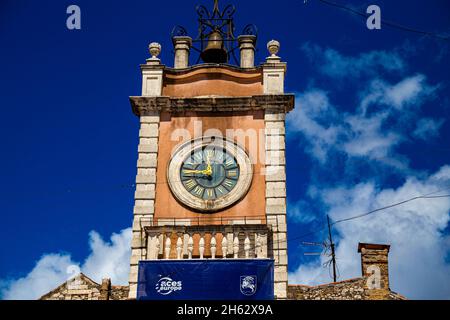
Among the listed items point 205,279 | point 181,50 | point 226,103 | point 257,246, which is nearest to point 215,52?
point 181,50

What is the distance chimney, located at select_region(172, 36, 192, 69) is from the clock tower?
0.58 feet

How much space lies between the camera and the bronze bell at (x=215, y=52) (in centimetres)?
2444

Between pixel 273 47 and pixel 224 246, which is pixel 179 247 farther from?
pixel 273 47

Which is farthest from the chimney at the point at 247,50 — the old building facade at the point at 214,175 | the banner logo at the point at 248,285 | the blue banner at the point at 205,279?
the banner logo at the point at 248,285

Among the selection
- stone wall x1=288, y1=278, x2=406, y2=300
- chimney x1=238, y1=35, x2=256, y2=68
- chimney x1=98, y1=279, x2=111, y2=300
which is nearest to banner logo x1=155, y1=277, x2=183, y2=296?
chimney x1=98, y1=279, x2=111, y2=300

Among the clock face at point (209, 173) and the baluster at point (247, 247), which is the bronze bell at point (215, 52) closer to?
the clock face at point (209, 173)

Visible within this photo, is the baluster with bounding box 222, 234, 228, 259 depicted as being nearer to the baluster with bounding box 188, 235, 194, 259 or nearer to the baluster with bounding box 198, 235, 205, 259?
the baluster with bounding box 198, 235, 205, 259

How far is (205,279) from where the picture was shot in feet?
62.5

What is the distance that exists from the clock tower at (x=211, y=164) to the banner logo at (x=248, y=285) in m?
0.51

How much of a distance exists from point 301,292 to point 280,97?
210 inches

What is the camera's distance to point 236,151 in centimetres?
2144

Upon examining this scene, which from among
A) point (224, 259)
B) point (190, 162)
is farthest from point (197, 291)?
point (190, 162)
